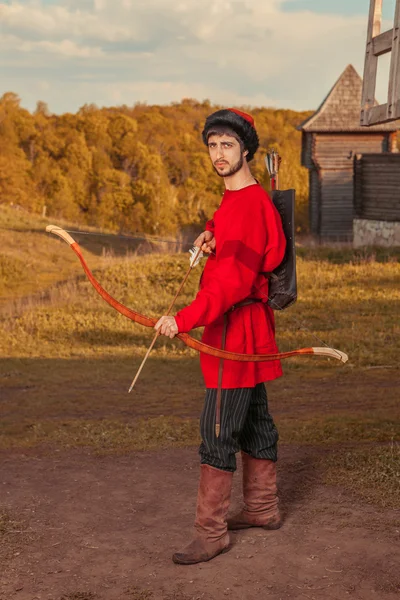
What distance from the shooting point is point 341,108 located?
31719 millimetres

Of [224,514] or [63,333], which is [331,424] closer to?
[224,514]

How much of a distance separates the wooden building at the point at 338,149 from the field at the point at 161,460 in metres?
15.9

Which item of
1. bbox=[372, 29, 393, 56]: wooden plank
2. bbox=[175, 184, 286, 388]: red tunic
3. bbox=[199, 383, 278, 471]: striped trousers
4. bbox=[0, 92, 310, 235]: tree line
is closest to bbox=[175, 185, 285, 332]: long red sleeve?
bbox=[175, 184, 286, 388]: red tunic

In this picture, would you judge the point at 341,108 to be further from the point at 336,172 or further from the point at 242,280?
the point at 242,280

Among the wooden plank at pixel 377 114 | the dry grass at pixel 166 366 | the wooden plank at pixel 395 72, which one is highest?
the wooden plank at pixel 395 72

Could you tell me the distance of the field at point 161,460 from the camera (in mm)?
4195

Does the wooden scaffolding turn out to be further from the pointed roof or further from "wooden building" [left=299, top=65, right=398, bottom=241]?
"wooden building" [left=299, top=65, right=398, bottom=241]

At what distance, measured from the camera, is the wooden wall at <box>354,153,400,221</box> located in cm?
2566

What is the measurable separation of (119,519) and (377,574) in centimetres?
159

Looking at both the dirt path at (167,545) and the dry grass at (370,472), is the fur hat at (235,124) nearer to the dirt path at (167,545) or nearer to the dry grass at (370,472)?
the dirt path at (167,545)

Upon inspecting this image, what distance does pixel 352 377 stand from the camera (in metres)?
10.6

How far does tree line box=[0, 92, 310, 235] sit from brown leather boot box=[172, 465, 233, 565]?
52414mm

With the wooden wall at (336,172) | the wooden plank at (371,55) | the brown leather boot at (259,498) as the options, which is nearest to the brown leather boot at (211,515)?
the brown leather boot at (259,498)

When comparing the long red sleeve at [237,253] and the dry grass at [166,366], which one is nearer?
the long red sleeve at [237,253]
